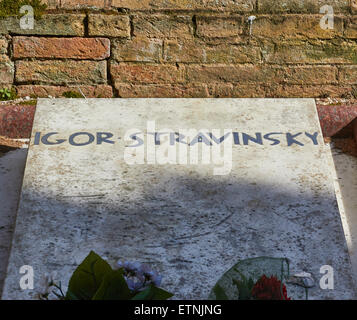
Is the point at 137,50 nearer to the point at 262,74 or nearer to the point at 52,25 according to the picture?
the point at 52,25

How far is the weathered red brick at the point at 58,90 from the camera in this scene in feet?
10.4

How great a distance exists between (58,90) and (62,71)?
0.32 ft

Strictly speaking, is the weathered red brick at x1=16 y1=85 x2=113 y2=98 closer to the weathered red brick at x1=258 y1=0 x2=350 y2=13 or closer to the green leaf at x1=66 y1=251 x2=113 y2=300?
the weathered red brick at x1=258 y1=0 x2=350 y2=13

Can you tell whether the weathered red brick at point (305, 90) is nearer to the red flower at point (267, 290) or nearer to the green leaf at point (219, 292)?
the green leaf at point (219, 292)

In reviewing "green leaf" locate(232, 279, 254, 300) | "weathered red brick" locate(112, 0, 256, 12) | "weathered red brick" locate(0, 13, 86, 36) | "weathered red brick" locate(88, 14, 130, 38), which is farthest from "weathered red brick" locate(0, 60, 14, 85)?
"green leaf" locate(232, 279, 254, 300)

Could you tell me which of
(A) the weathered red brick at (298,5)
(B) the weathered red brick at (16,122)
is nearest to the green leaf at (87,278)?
(B) the weathered red brick at (16,122)

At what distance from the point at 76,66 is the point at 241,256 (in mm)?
1545

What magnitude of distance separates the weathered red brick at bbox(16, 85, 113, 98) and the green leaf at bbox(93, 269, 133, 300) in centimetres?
176

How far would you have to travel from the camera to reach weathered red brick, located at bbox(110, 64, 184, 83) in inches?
124

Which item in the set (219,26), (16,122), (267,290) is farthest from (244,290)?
(219,26)

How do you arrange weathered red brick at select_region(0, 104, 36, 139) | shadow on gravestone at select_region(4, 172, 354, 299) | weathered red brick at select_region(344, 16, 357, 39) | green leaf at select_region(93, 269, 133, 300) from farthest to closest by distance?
weathered red brick at select_region(344, 16, 357, 39), weathered red brick at select_region(0, 104, 36, 139), shadow on gravestone at select_region(4, 172, 354, 299), green leaf at select_region(93, 269, 133, 300)

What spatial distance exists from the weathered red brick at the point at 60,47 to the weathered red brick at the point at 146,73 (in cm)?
10

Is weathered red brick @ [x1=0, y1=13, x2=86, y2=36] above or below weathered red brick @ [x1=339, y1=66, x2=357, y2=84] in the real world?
above
